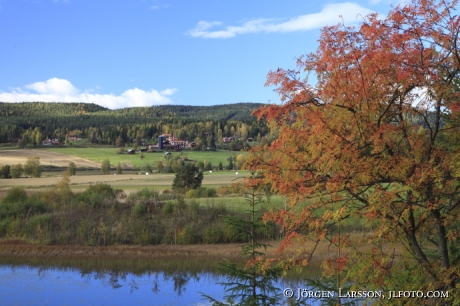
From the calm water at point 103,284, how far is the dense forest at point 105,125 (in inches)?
2133

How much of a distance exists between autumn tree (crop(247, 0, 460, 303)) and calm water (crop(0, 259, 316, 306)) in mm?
13208

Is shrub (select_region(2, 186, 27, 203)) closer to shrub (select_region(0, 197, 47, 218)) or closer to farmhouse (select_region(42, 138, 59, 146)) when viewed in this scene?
shrub (select_region(0, 197, 47, 218))

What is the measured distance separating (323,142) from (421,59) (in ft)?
6.07

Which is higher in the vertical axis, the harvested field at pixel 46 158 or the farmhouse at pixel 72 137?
the farmhouse at pixel 72 137

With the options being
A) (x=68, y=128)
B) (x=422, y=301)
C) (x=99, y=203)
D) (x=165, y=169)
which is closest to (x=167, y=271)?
(x=99, y=203)

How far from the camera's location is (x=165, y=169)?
85.4 meters

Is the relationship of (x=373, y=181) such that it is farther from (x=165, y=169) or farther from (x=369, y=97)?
(x=165, y=169)

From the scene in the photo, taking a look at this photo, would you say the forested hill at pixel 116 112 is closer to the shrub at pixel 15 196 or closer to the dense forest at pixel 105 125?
the dense forest at pixel 105 125

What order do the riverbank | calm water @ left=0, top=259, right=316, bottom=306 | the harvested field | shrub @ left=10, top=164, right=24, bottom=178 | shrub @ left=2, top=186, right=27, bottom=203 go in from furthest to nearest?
the harvested field → shrub @ left=10, top=164, right=24, bottom=178 → shrub @ left=2, top=186, right=27, bottom=203 → the riverbank → calm water @ left=0, top=259, right=316, bottom=306

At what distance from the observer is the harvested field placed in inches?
3211

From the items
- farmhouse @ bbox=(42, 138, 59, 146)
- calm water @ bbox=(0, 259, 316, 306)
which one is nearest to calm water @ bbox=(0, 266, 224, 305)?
calm water @ bbox=(0, 259, 316, 306)

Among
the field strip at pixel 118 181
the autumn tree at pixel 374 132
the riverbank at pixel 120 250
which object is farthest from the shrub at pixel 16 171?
the autumn tree at pixel 374 132

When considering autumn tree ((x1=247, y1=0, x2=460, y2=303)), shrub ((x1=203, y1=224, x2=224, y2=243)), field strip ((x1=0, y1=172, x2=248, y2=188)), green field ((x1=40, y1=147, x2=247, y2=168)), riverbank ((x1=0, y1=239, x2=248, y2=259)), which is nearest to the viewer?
autumn tree ((x1=247, y1=0, x2=460, y2=303))

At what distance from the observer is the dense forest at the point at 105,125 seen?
106812mm
